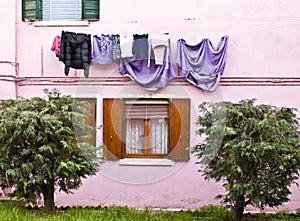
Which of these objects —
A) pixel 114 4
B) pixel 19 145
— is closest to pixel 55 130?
pixel 19 145

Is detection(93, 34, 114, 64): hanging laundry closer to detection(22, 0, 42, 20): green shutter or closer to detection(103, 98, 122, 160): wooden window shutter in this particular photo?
detection(103, 98, 122, 160): wooden window shutter

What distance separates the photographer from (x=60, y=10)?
33.7 ft

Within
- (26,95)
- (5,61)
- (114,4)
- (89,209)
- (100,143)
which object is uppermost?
(114,4)

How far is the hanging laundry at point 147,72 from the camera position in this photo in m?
9.84

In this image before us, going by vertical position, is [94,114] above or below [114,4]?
below

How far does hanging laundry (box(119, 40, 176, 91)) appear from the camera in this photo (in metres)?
9.84

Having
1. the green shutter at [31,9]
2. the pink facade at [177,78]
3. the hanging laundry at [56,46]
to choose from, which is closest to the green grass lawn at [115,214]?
the pink facade at [177,78]

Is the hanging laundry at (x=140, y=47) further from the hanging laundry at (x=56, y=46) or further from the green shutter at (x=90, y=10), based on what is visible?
the hanging laundry at (x=56, y=46)

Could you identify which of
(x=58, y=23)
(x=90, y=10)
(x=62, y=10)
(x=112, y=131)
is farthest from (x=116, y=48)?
(x=112, y=131)

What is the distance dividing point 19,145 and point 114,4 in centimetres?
365

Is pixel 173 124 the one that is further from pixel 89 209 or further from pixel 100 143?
pixel 89 209

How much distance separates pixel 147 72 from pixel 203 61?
3.55ft

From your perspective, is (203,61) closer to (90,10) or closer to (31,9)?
(90,10)

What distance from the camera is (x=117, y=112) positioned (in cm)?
1003
